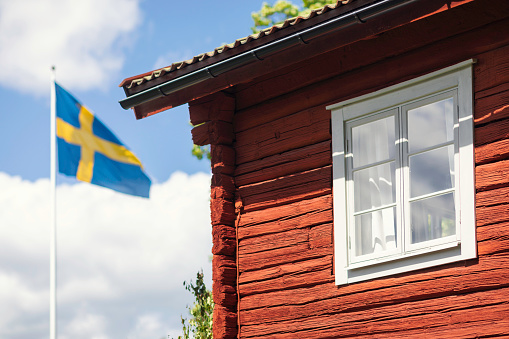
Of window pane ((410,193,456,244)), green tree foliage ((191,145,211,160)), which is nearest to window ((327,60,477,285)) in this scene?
window pane ((410,193,456,244))

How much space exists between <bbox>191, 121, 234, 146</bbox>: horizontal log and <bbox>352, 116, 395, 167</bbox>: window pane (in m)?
1.57

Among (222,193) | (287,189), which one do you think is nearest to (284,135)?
(287,189)

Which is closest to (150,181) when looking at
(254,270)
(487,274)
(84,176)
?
(84,176)

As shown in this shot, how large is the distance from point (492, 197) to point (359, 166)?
1.41m

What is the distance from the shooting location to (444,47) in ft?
23.4

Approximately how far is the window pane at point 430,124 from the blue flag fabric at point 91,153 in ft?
9.31

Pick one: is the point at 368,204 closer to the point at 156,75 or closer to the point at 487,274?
the point at 487,274

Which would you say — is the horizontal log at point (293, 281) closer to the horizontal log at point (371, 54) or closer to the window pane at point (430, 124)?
the window pane at point (430, 124)

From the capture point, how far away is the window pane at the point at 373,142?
24.3 ft

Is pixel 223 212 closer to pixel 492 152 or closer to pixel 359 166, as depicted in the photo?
pixel 359 166

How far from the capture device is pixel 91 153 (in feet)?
26.3

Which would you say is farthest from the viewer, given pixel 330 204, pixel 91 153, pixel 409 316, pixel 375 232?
pixel 91 153

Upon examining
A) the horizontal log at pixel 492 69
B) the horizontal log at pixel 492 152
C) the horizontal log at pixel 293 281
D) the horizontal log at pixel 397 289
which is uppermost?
the horizontal log at pixel 492 69

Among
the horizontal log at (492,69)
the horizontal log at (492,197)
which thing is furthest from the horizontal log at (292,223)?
the horizontal log at (492,69)
